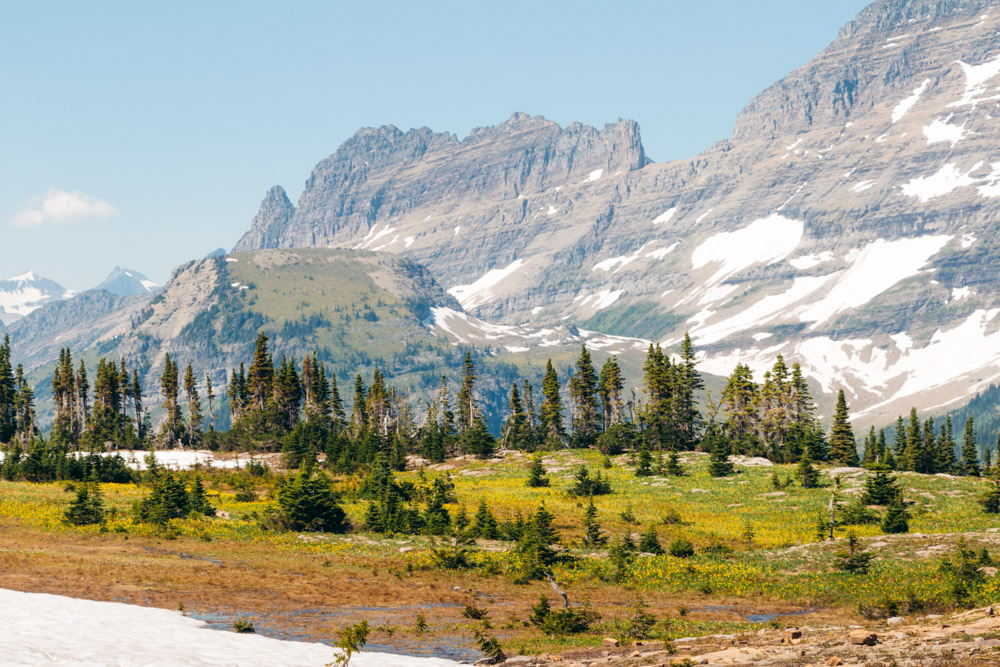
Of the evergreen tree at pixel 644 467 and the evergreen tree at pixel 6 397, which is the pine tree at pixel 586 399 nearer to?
the evergreen tree at pixel 644 467

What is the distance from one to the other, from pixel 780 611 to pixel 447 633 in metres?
14.8

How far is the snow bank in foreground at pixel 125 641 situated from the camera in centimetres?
2417

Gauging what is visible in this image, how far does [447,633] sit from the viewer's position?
1326 inches

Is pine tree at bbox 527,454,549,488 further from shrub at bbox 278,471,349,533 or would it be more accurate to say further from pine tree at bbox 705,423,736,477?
shrub at bbox 278,471,349,533

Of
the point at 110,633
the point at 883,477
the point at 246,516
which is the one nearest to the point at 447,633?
the point at 110,633

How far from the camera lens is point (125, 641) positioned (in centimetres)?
2647

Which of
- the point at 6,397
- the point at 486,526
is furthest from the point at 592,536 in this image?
the point at 6,397

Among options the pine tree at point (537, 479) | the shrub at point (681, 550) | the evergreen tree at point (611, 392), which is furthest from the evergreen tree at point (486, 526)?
the evergreen tree at point (611, 392)

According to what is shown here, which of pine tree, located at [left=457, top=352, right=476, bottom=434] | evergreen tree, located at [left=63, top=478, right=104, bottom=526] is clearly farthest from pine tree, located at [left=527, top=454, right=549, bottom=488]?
pine tree, located at [left=457, top=352, right=476, bottom=434]

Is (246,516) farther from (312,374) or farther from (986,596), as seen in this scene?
(312,374)

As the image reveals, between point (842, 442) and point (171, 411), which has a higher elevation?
point (171, 411)

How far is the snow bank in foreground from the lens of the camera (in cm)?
2417

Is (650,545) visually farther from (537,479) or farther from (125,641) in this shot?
(537,479)

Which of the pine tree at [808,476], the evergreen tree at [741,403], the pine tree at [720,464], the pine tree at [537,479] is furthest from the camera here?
the evergreen tree at [741,403]
